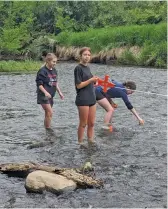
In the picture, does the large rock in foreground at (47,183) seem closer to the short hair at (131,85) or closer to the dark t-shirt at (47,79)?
the dark t-shirt at (47,79)

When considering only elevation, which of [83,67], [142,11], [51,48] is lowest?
[51,48]

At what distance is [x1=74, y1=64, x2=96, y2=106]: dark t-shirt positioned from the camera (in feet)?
29.0

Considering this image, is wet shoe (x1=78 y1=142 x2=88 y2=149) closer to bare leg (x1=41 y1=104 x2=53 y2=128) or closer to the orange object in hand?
bare leg (x1=41 y1=104 x2=53 y2=128)

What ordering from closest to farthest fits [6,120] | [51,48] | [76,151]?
[76,151]
[6,120]
[51,48]

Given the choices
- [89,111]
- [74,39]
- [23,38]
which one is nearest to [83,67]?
[89,111]

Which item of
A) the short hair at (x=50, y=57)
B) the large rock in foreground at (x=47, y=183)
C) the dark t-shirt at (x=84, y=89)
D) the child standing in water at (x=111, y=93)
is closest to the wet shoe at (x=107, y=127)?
the child standing in water at (x=111, y=93)

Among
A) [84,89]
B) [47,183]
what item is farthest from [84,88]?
[47,183]

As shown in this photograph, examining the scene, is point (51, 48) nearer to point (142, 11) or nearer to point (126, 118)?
point (142, 11)

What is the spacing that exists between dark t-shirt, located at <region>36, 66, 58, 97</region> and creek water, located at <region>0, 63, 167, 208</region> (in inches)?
41.4

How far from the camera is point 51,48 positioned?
1859 inches

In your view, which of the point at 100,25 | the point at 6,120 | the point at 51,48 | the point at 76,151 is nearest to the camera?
the point at 76,151

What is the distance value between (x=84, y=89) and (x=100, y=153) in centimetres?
129

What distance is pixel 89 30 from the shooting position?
149 feet

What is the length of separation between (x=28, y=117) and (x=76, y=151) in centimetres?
427
